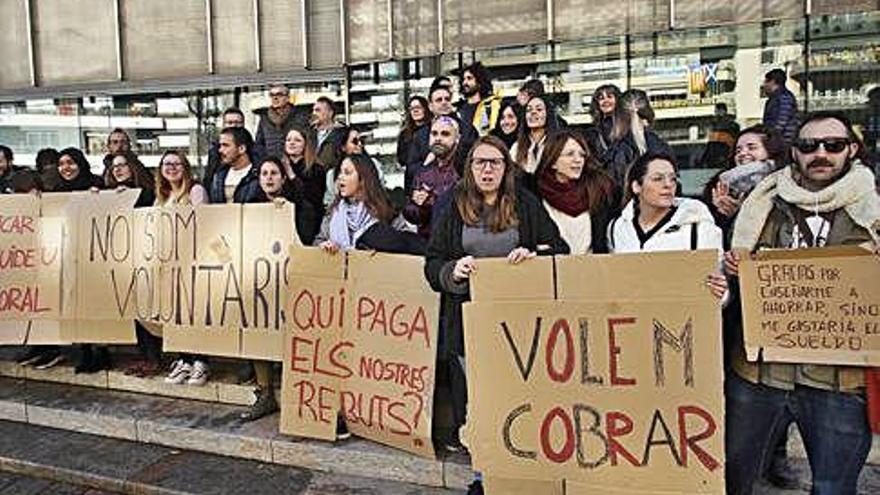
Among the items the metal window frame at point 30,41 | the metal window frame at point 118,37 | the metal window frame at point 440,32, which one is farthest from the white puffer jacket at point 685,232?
the metal window frame at point 30,41

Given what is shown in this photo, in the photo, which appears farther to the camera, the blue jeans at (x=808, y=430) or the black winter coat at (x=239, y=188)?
the black winter coat at (x=239, y=188)

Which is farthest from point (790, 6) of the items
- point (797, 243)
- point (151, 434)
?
point (151, 434)

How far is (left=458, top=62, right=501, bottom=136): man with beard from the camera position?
238 inches

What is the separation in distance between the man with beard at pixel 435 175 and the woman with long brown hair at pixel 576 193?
960 millimetres

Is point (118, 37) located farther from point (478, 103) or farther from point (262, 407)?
point (262, 407)

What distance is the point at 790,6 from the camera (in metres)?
7.52

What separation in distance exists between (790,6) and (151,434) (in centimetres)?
640

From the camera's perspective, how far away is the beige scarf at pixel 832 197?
2.76 m

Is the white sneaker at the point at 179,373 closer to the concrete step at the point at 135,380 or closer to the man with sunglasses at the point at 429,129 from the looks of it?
the concrete step at the point at 135,380

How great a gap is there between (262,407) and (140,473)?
76 cm

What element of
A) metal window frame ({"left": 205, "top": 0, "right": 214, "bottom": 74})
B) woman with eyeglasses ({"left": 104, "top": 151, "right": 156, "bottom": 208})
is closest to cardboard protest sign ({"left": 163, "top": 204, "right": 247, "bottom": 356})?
woman with eyeglasses ({"left": 104, "top": 151, "right": 156, "bottom": 208})

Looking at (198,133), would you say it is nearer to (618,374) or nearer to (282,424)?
(282,424)

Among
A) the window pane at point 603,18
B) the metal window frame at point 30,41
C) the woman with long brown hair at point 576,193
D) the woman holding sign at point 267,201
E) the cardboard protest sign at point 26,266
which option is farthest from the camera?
the metal window frame at point 30,41

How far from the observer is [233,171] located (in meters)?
5.40
